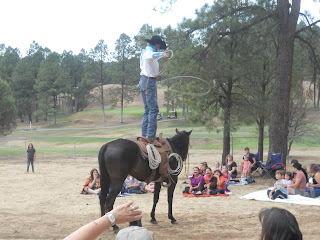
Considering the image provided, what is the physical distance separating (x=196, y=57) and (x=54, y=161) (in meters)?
12.8

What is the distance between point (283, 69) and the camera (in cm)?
1419

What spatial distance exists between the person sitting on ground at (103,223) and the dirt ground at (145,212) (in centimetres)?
512

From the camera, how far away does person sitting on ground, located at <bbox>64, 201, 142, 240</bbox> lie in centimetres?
192

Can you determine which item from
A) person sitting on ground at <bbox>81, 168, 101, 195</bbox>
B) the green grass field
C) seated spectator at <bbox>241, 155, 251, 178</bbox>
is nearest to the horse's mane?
person sitting on ground at <bbox>81, 168, 101, 195</bbox>

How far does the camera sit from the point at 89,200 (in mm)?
11164

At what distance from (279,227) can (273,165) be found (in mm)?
12690

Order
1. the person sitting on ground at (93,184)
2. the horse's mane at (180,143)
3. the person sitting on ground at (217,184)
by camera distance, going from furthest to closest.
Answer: the person sitting on ground at (93,184)
the person sitting on ground at (217,184)
the horse's mane at (180,143)

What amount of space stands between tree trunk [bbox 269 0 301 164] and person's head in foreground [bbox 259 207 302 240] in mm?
12870

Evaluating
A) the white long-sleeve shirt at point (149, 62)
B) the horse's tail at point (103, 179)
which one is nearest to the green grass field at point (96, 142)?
the white long-sleeve shirt at point (149, 62)

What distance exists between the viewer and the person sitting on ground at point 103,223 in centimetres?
192

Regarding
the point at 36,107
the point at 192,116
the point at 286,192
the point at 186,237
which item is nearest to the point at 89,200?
the point at 186,237

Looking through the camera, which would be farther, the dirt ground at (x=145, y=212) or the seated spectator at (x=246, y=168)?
the seated spectator at (x=246, y=168)

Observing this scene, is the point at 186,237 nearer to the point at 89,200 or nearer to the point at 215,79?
the point at 89,200

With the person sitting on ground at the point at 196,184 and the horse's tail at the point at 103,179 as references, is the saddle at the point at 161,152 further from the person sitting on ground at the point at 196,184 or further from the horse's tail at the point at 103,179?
the person sitting on ground at the point at 196,184
